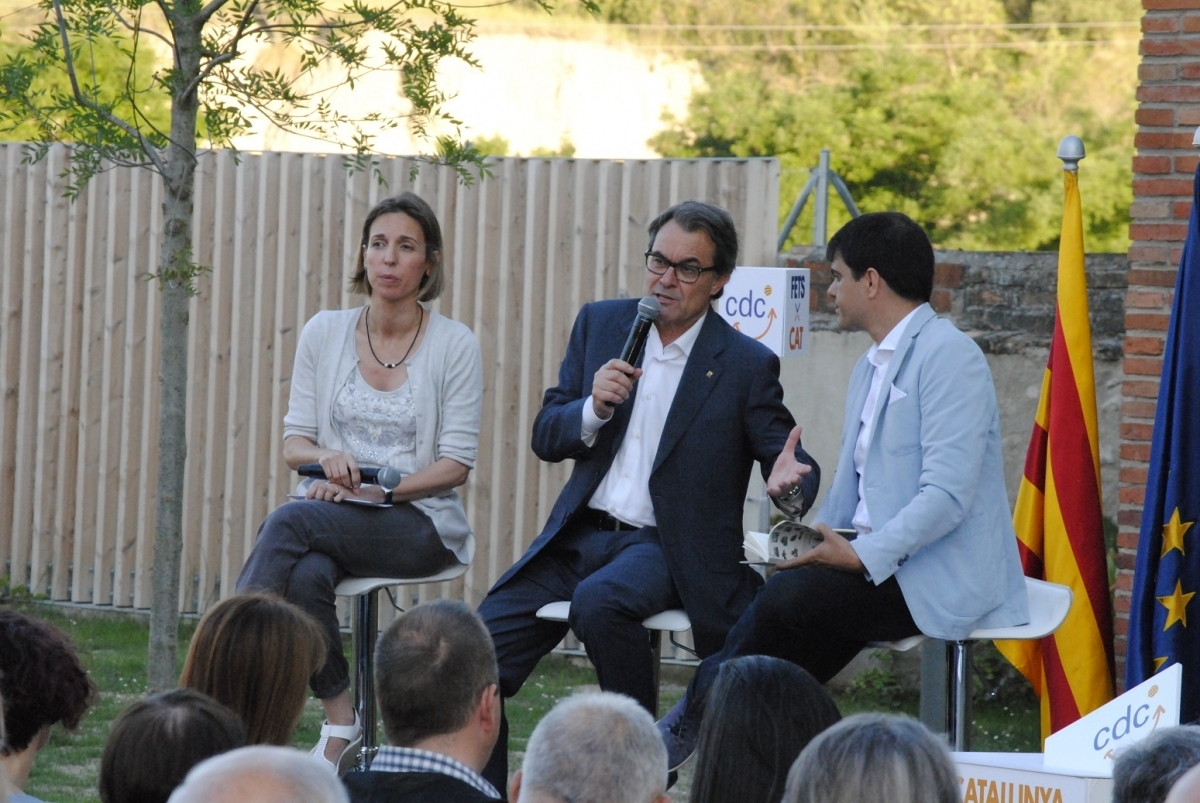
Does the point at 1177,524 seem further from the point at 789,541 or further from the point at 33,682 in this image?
the point at 33,682

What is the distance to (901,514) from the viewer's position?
346cm

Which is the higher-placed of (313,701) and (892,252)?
(892,252)

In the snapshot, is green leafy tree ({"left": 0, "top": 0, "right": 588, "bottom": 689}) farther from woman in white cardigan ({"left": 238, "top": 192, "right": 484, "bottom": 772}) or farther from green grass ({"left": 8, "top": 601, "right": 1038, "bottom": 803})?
green grass ({"left": 8, "top": 601, "right": 1038, "bottom": 803})

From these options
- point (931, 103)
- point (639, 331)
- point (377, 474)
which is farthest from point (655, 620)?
point (931, 103)

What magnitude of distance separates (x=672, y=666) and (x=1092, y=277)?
2.33 meters

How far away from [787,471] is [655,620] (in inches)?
19.4

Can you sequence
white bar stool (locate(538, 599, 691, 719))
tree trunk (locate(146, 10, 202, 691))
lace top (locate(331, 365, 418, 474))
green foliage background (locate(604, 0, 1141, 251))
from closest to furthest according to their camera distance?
white bar stool (locate(538, 599, 691, 719))
lace top (locate(331, 365, 418, 474))
tree trunk (locate(146, 10, 202, 691))
green foliage background (locate(604, 0, 1141, 251))

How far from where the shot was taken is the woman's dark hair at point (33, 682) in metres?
2.46

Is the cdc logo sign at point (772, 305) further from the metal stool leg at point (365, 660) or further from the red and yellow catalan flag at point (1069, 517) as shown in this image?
the metal stool leg at point (365, 660)

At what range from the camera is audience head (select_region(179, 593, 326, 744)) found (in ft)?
8.88

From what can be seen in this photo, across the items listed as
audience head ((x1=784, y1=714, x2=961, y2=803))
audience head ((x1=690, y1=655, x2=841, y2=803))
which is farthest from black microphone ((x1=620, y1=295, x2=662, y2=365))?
audience head ((x1=784, y1=714, x2=961, y2=803))

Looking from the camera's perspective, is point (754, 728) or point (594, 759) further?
point (754, 728)

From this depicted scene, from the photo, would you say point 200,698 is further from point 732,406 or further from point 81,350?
point 81,350

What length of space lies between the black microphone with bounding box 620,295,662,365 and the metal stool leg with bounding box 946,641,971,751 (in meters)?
1.01
